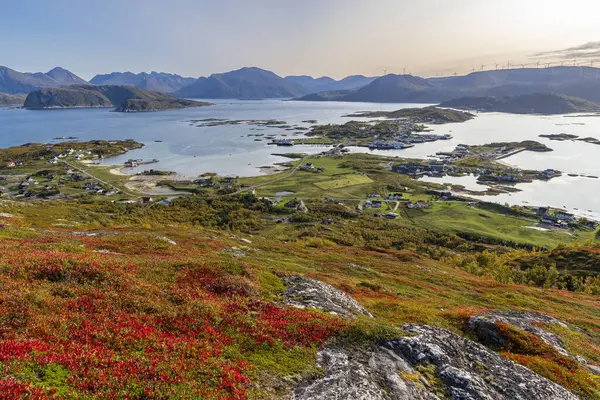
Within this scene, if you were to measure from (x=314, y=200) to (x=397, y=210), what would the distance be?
33.4m

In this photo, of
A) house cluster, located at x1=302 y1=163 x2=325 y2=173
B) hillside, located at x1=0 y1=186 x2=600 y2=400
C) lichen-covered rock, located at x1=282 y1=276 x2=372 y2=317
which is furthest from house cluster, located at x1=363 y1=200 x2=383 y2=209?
lichen-covered rock, located at x1=282 y1=276 x2=372 y2=317

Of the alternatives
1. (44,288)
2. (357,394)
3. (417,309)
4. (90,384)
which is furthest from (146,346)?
(417,309)

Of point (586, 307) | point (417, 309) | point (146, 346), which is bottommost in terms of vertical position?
point (586, 307)

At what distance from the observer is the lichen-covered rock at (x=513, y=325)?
24.6 meters

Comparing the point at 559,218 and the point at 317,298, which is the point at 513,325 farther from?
the point at 559,218

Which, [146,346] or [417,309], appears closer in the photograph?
[146,346]

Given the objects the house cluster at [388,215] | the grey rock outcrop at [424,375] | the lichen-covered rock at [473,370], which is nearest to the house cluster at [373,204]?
the house cluster at [388,215]

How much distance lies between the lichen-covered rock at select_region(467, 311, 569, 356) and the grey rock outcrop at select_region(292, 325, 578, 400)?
4.21 m

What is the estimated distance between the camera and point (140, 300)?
1933 centimetres

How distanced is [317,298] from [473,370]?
10930 millimetres

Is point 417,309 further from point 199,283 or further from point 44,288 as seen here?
point 44,288

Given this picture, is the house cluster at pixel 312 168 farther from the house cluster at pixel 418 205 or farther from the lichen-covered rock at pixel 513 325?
the lichen-covered rock at pixel 513 325

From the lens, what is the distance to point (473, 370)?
19016mm

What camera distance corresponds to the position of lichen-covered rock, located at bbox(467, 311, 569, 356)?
2460 centimetres
